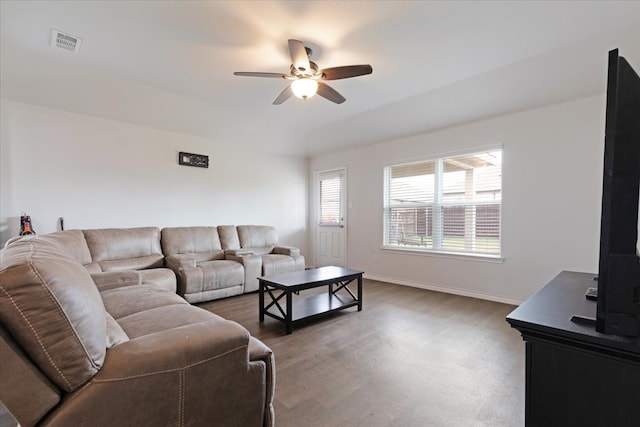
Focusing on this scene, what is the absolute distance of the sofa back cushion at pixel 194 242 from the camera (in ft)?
13.9

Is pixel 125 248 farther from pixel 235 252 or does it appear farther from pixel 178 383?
pixel 178 383

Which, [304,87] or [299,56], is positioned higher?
[299,56]

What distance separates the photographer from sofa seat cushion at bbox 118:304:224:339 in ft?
5.18

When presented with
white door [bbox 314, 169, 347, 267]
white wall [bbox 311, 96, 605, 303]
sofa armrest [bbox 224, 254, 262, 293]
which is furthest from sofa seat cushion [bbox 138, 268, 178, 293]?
white wall [bbox 311, 96, 605, 303]

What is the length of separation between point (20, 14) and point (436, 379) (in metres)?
4.26

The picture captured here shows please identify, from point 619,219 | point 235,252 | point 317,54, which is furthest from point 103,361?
point 235,252

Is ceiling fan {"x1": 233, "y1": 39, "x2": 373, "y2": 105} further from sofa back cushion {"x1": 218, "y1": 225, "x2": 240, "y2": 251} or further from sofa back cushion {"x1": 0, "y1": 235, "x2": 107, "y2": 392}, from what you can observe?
sofa back cushion {"x1": 218, "y1": 225, "x2": 240, "y2": 251}

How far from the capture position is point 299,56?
2465 millimetres

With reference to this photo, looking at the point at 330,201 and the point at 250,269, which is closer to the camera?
the point at 250,269

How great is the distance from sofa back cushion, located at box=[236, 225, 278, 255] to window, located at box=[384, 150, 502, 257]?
208 cm

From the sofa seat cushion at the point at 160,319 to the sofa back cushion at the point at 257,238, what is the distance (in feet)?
10.4

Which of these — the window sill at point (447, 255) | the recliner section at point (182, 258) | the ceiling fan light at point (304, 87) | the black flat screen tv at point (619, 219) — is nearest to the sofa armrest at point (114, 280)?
the recliner section at point (182, 258)

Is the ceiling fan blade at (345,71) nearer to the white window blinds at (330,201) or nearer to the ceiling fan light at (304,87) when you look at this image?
the ceiling fan light at (304,87)

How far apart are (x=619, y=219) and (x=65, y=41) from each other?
4049mm
